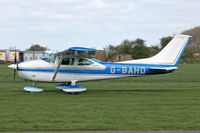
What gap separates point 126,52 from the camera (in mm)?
61375

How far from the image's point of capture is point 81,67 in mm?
14727

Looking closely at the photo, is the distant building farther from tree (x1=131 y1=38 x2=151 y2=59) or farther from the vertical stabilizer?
the vertical stabilizer

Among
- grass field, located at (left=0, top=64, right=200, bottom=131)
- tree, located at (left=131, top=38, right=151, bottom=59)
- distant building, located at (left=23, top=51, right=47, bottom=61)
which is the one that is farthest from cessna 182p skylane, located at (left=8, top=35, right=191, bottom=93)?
distant building, located at (left=23, top=51, right=47, bottom=61)

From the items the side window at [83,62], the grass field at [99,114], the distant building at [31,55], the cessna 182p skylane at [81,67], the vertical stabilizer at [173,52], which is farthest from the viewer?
the distant building at [31,55]

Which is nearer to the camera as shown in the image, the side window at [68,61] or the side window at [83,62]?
the side window at [68,61]

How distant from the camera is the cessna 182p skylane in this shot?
1416 centimetres

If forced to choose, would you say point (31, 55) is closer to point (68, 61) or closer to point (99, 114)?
point (68, 61)

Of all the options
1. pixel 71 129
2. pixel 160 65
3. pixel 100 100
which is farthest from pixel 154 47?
pixel 71 129

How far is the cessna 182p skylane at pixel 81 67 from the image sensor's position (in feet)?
46.5

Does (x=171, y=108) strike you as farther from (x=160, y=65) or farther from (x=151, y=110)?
(x=160, y=65)

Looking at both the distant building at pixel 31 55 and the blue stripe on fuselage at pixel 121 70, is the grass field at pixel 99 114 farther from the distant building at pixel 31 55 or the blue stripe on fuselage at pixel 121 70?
the distant building at pixel 31 55

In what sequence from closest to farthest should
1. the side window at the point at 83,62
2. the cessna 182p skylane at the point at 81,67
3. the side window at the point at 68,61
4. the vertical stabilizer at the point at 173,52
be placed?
1. the cessna 182p skylane at the point at 81,67
2. the side window at the point at 68,61
3. the side window at the point at 83,62
4. the vertical stabilizer at the point at 173,52

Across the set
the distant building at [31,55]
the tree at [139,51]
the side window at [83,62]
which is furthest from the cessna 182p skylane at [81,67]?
the distant building at [31,55]

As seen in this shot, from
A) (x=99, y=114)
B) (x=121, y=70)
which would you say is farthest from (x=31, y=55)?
(x=99, y=114)
